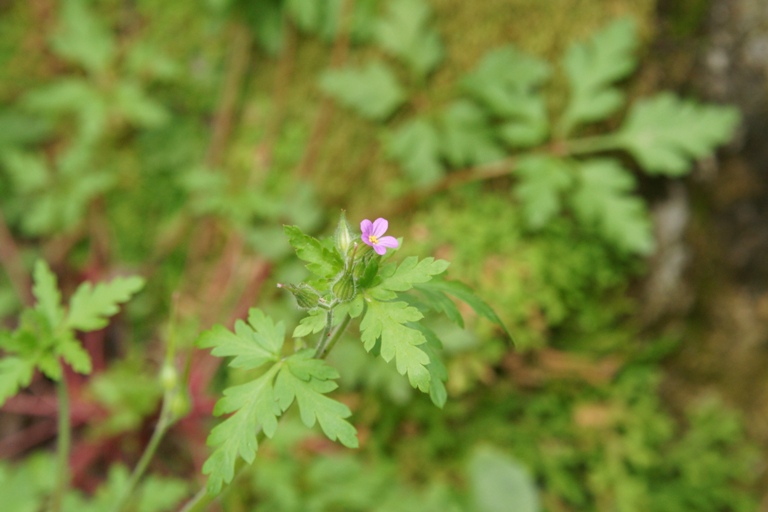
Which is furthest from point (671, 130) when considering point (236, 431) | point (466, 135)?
point (236, 431)

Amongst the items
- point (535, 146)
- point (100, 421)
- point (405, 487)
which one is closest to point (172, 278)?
point (100, 421)

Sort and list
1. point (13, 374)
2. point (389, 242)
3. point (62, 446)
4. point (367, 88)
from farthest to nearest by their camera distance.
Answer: point (367, 88) < point (62, 446) < point (13, 374) < point (389, 242)

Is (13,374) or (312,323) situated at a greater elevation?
(312,323)

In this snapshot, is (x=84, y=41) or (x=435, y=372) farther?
(x=84, y=41)

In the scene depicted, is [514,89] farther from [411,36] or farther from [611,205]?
[611,205]

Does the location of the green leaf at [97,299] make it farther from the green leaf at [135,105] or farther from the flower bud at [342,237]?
the green leaf at [135,105]

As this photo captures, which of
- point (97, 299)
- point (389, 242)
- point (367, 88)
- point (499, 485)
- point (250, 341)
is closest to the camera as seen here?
point (389, 242)

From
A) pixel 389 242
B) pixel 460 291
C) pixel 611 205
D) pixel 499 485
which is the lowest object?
pixel 499 485
